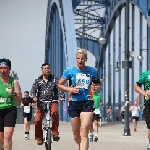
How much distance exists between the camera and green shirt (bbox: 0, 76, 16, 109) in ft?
32.7

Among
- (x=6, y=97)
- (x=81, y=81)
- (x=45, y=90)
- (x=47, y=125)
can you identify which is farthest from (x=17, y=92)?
(x=45, y=90)

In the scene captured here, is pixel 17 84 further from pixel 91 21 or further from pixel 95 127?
pixel 91 21

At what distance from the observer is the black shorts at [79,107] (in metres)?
10.9

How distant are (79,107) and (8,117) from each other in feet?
4.43

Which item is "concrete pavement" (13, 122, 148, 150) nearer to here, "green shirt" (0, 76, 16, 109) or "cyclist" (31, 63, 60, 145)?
"cyclist" (31, 63, 60, 145)

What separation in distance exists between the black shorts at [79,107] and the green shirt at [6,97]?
1.16 meters

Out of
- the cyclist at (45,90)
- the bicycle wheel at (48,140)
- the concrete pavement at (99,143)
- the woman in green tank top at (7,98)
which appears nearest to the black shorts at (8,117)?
the woman in green tank top at (7,98)

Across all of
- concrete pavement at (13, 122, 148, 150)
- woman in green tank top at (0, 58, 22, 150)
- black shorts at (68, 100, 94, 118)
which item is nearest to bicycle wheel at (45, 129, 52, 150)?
black shorts at (68, 100, 94, 118)

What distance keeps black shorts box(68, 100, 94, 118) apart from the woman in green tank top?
1154 millimetres

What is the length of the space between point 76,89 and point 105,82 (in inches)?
2004

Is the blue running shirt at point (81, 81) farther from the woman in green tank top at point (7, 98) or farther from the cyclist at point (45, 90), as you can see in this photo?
the cyclist at point (45, 90)

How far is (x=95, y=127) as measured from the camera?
19.4m

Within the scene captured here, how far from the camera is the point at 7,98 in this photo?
1004 centimetres

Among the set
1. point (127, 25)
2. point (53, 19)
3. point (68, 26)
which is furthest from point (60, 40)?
point (127, 25)
